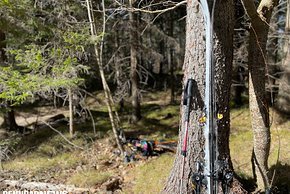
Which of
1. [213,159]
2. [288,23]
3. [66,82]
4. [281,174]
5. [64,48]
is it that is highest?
[288,23]

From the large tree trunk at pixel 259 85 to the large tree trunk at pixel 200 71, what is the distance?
0.47 meters

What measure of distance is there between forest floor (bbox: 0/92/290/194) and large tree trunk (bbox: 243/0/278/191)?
250 mm

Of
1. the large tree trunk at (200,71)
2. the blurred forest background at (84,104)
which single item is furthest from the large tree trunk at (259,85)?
the large tree trunk at (200,71)

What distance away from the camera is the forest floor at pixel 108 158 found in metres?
5.53

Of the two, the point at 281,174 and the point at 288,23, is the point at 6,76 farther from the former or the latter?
the point at 288,23

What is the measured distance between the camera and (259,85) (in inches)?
153

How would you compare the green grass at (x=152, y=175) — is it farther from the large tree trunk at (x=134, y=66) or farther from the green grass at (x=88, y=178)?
the large tree trunk at (x=134, y=66)

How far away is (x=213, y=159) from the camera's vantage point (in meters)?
3.33

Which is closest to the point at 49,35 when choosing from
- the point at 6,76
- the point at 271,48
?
the point at 6,76

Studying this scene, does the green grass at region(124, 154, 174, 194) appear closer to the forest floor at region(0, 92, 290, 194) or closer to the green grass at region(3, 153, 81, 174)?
the forest floor at region(0, 92, 290, 194)

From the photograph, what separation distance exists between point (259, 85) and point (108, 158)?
498 centimetres

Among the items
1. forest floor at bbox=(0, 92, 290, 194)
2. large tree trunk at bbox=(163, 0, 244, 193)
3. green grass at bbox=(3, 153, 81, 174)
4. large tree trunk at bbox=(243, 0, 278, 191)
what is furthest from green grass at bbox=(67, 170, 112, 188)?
large tree trunk at bbox=(243, 0, 278, 191)

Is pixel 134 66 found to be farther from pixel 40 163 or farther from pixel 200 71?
pixel 200 71

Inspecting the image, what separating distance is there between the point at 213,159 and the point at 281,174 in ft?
7.70
